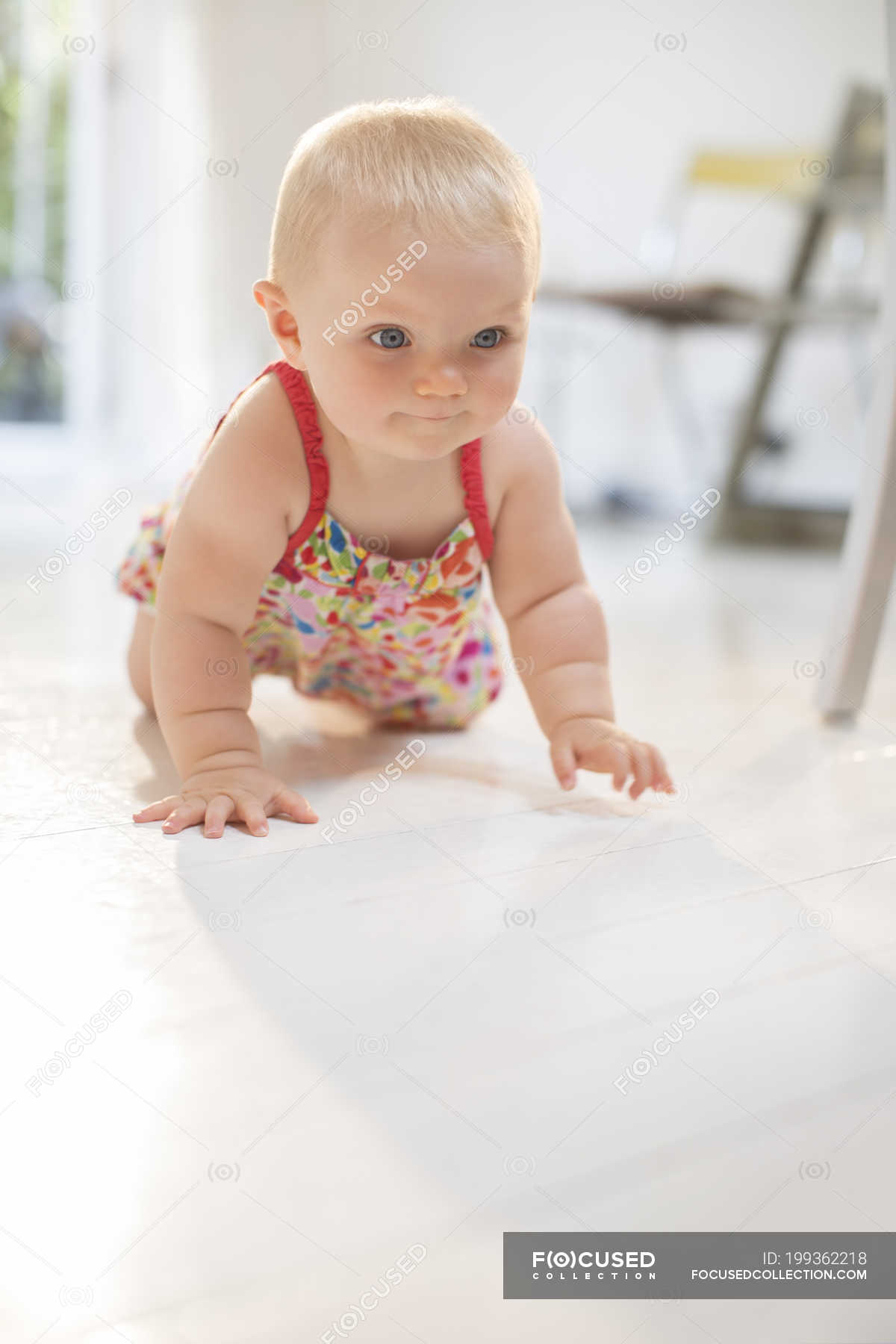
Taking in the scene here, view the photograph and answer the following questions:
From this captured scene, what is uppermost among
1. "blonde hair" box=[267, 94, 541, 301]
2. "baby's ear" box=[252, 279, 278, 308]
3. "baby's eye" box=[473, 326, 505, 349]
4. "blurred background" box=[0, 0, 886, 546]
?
"blonde hair" box=[267, 94, 541, 301]

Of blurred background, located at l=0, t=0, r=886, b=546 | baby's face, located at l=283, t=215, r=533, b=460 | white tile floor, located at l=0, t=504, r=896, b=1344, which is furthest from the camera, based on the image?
blurred background, located at l=0, t=0, r=886, b=546

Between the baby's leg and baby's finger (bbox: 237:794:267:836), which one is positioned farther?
the baby's leg

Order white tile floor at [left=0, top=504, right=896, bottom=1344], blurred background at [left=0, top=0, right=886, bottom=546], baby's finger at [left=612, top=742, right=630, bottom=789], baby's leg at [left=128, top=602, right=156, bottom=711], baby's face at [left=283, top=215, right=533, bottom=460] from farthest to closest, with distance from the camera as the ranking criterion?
blurred background at [left=0, top=0, right=886, bottom=546]
baby's leg at [left=128, top=602, right=156, bottom=711]
baby's finger at [left=612, top=742, right=630, bottom=789]
baby's face at [left=283, top=215, right=533, bottom=460]
white tile floor at [left=0, top=504, right=896, bottom=1344]

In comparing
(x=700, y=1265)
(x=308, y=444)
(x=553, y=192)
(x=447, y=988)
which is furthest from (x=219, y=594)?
(x=553, y=192)

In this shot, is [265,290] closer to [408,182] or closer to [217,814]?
[408,182]

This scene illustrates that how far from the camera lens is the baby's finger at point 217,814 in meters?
0.75

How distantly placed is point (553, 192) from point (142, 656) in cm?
302

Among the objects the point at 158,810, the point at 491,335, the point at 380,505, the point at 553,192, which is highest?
the point at 491,335

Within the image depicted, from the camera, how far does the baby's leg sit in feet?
3.42

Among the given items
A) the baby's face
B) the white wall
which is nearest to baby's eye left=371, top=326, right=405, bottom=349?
the baby's face

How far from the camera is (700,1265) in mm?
402

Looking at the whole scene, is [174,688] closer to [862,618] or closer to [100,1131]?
[100,1131]

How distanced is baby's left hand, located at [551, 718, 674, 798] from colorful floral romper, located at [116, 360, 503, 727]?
138 millimetres

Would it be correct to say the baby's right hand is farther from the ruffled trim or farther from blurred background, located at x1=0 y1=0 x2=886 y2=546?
blurred background, located at x1=0 y1=0 x2=886 y2=546
